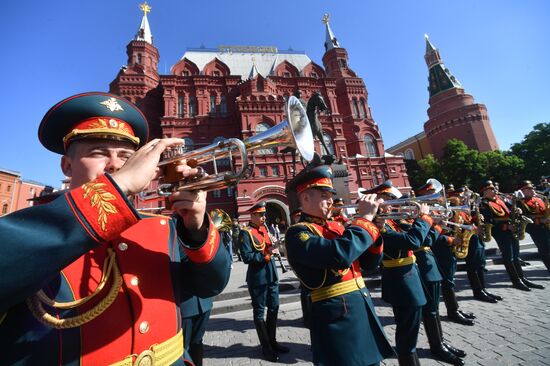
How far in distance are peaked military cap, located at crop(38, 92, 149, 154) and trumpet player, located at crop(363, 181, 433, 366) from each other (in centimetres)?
337

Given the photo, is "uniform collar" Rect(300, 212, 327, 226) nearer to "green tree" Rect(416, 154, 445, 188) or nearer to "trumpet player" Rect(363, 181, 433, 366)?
"trumpet player" Rect(363, 181, 433, 366)

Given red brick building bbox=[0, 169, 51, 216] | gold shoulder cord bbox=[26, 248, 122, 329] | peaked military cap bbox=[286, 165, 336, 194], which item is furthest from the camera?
red brick building bbox=[0, 169, 51, 216]

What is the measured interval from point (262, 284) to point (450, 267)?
13.4 ft

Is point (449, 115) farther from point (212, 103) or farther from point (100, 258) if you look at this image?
point (100, 258)

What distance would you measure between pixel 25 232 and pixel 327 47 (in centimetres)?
4610

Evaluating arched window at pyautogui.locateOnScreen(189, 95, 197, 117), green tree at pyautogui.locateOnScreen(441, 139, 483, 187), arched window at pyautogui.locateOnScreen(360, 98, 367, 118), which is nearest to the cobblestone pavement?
arched window at pyautogui.locateOnScreen(189, 95, 197, 117)

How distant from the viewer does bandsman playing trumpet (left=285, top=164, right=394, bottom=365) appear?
7.66 ft

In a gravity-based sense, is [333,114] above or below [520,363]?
above

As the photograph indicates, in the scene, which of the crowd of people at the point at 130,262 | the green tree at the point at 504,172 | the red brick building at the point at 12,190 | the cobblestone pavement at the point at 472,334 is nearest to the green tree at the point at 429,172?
the green tree at the point at 504,172

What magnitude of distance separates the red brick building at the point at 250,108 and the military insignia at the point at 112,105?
22.9 m

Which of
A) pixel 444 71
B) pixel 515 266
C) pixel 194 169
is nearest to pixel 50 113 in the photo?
pixel 194 169

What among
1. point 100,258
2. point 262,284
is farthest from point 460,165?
point 100,258

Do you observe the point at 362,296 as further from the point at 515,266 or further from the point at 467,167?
the point at 467,167

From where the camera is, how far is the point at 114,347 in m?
1.16
